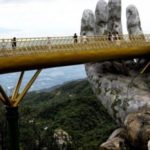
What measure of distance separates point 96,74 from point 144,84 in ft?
8.44

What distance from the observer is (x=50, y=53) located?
20.6 metres

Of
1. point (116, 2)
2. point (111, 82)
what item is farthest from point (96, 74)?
point (116, 2)

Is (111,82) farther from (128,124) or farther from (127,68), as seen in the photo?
(128,124)

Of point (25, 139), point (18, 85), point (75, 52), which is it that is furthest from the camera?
point (25, 139)

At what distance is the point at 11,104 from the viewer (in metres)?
20.4

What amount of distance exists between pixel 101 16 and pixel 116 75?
135 inches

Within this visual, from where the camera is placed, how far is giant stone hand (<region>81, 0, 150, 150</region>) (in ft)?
78.0

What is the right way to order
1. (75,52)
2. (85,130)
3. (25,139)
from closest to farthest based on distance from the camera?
1. (75,52)
2. (25,139)
3. (85,130)

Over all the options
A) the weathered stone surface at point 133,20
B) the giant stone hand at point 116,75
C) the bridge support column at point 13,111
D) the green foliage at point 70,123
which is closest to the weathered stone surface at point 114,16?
the giant stone hand at point 116,75

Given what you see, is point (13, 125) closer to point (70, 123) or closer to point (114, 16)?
point (114, 16)

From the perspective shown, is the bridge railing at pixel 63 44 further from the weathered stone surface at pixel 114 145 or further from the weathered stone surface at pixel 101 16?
the weathered stone surface at pixel 114 145

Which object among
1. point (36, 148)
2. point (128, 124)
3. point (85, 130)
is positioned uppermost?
point (128, 124)

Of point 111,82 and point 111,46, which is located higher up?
point 111,46

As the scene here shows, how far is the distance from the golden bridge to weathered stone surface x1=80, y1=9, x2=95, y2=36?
1362mm
